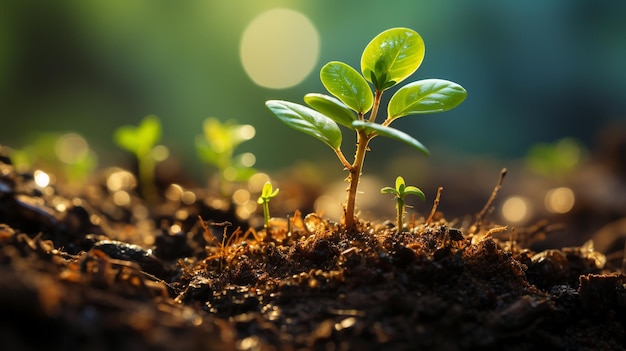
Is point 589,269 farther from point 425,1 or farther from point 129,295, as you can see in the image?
point 425,1

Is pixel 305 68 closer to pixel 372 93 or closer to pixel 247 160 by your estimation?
pixel 247 160

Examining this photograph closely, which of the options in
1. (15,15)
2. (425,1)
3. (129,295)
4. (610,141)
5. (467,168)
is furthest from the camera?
(425,1)

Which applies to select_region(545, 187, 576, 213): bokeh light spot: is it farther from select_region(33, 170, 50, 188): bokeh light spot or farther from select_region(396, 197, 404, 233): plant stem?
select_region(33, 170, 50, 188): bokeh light spot

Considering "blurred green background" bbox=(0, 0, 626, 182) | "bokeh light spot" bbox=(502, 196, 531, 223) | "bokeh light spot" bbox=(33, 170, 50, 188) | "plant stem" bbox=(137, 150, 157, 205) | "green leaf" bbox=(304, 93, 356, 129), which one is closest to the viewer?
"green leaf" bbox=(304, 93, 356, 129)

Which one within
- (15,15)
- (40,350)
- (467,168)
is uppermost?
(15,15)

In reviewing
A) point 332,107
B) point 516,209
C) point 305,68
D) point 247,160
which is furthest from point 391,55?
point 305,68

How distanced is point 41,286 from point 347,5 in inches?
368

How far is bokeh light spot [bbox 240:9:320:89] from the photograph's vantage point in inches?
361

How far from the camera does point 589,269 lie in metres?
1.57

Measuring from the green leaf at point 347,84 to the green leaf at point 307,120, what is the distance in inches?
2.9

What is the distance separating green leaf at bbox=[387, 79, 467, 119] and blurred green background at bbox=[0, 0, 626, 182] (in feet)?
24.3

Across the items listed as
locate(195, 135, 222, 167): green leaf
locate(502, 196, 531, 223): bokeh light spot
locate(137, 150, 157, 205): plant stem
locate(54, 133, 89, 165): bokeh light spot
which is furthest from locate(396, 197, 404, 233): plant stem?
locate(54, 133, 89, 165): bokeh light spot

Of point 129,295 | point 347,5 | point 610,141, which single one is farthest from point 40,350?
point 347,5

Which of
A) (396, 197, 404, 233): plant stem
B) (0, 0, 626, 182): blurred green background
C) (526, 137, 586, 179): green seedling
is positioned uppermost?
(0, 0, 626, 182): blurred green background
